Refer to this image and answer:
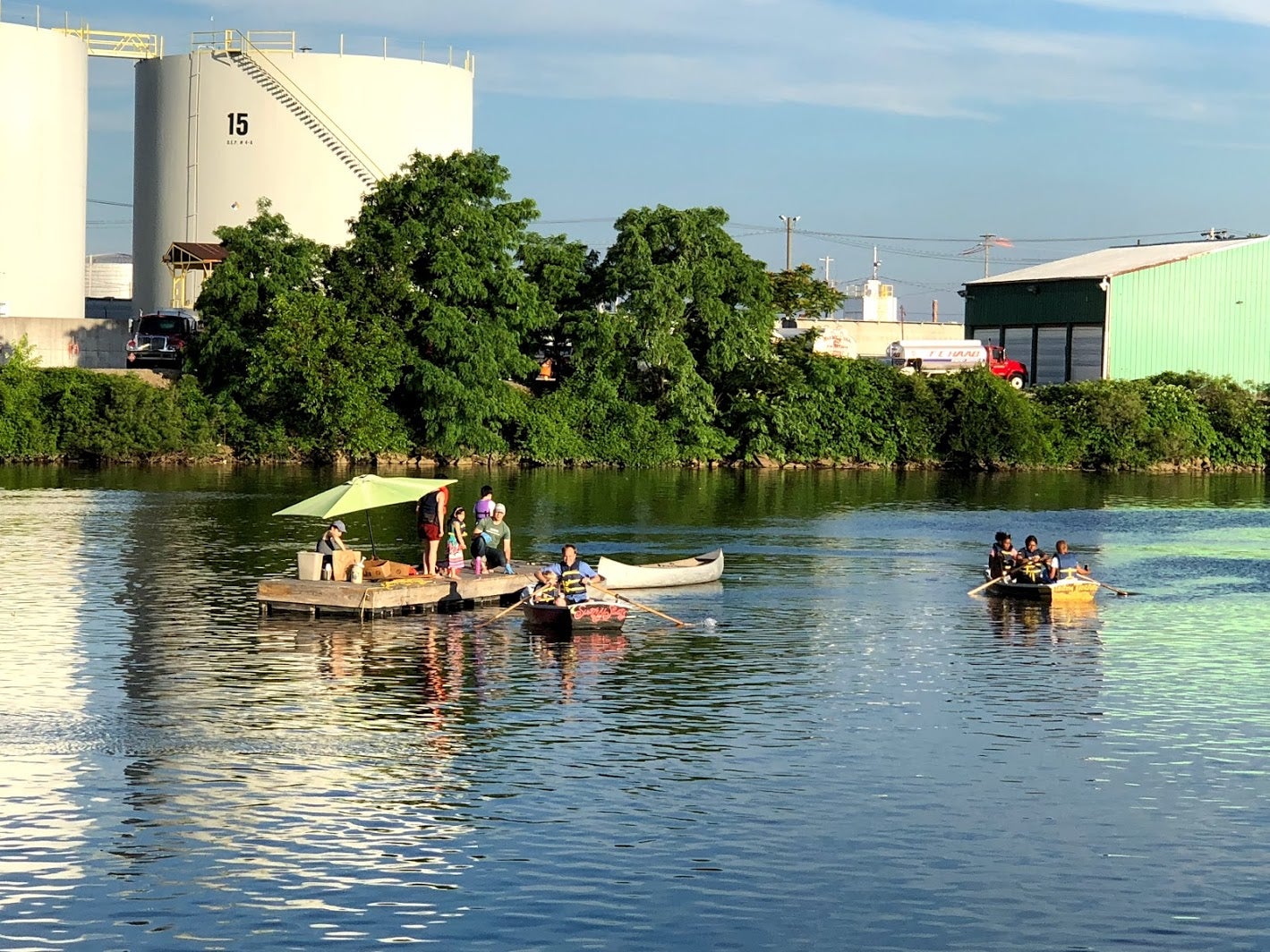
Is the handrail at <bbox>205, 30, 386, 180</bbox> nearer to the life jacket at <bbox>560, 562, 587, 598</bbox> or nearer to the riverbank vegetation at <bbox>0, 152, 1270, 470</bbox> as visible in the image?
the riverbank vegetation at <bbox>0, 152, 1270, 470</bbox>

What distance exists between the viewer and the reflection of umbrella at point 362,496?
1548 inches

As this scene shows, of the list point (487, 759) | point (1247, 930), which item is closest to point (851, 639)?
point (487, 759)

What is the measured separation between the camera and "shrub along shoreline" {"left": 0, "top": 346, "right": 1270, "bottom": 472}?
87938 mm

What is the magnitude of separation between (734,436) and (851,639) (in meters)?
60.5

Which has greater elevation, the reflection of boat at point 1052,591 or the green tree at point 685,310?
the green tree at point 685,310

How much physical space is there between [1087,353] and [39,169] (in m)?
59.0

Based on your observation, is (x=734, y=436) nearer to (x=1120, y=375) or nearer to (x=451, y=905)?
(x=1120, y=375)

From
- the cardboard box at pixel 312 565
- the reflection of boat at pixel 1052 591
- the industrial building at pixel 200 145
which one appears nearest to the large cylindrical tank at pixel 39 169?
the industrial building at pixel 200 145

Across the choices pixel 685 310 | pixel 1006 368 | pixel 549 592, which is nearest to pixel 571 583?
pixel 549 592

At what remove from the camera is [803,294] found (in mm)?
110062

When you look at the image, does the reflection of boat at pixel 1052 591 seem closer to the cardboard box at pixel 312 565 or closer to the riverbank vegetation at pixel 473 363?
the cardboard box at pixel 312 565

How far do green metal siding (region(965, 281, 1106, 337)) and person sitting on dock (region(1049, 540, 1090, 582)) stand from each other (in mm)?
62296

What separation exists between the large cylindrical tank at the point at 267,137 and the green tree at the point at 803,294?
74.1ft

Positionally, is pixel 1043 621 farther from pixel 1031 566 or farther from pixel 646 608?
pixel 646 608
